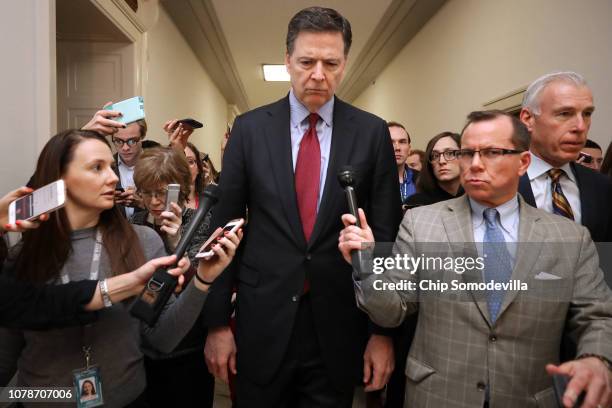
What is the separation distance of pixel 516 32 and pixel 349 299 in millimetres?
3224

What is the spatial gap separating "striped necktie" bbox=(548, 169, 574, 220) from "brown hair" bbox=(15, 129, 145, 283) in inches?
57.4

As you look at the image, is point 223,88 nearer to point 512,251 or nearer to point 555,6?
point 555,6

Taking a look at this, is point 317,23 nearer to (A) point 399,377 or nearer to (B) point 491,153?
(B) point 491,153

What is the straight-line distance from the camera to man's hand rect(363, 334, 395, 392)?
4.50ft

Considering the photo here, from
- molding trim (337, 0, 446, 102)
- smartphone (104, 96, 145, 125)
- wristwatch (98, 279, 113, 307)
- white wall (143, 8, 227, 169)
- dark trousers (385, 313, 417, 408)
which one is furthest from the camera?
molding trim (337, 0, 446, 102)

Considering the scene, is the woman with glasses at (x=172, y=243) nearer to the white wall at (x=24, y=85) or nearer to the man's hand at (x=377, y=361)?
the white wall at (x=24, y=85)

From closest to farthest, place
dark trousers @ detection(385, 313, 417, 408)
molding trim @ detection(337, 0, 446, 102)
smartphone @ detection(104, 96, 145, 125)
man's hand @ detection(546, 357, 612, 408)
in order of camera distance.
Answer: man's hand @ detection(546, 357, 612, 408) < smartphone @ detection(104, 96, 145, 125) < dark trousers @ detection(385, 313, 417, 408) < molding trim @ detection(337, 0, 446, 102)

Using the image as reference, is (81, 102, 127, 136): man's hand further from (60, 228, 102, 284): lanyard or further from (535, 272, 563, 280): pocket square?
(535, 272, 563, 280): pocket square

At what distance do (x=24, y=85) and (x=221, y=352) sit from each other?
1524 millimetres

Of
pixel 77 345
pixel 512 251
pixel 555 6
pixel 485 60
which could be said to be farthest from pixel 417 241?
pixel 485 60

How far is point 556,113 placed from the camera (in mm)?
1651

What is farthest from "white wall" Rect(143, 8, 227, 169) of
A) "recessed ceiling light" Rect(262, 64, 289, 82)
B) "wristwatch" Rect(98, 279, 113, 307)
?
"wristwatch" Rect(98, 279, 113, 307)

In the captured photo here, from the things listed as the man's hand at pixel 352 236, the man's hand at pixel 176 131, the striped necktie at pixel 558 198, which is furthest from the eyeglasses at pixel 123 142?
the striped necktie at pixel 558 198

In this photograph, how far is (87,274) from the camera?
1.30 m
